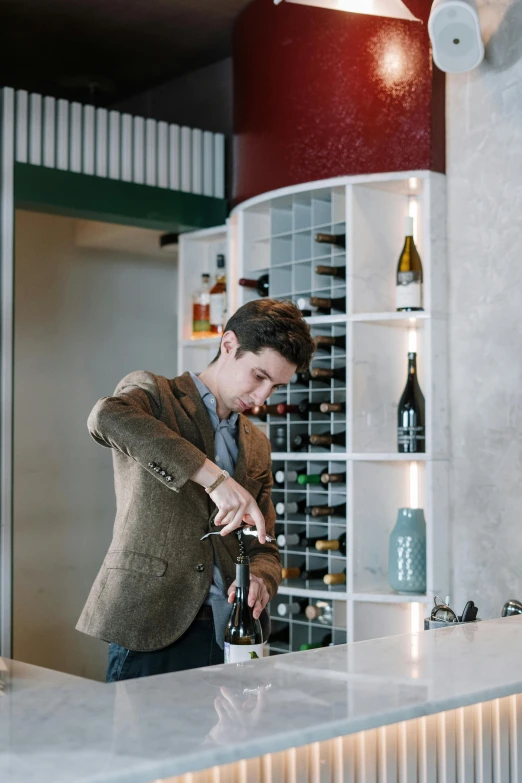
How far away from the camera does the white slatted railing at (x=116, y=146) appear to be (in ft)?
12.6

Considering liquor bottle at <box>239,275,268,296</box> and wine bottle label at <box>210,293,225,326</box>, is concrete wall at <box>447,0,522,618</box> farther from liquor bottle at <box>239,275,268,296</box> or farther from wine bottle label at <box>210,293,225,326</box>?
wine bottle label at <box>210,293,225,326</box>

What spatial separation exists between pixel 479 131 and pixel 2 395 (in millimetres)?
2002

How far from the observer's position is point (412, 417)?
3414 mm

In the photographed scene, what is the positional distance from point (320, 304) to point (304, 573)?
0.99 m

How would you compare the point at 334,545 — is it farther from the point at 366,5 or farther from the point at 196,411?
the point at 366,5

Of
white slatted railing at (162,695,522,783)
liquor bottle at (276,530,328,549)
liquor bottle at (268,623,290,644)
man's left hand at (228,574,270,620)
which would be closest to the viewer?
white slatted railing at (162,695,522,783)

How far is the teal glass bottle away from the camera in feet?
10.9

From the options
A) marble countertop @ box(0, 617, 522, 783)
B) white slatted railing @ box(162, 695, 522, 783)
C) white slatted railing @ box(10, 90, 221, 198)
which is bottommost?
white slatted railing @ box(162, 695, 522, 783)

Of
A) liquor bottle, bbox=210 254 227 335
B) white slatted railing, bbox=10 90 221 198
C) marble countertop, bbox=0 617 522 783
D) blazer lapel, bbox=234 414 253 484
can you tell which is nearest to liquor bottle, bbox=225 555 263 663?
marble countertop, bbox=0 617 522 783

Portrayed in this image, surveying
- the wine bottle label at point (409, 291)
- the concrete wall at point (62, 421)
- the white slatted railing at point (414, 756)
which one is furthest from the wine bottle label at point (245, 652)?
the concrete wall at point (62, 421)

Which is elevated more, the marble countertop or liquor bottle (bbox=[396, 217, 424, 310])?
liquor bottle (bbox=[396, 217, 424, 310])

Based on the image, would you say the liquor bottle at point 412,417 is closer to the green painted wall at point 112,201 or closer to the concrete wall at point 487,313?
the concrete wall at point 487,313

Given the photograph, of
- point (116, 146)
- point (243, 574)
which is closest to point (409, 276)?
point (116, 146)

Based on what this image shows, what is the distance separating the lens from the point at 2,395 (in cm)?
368
